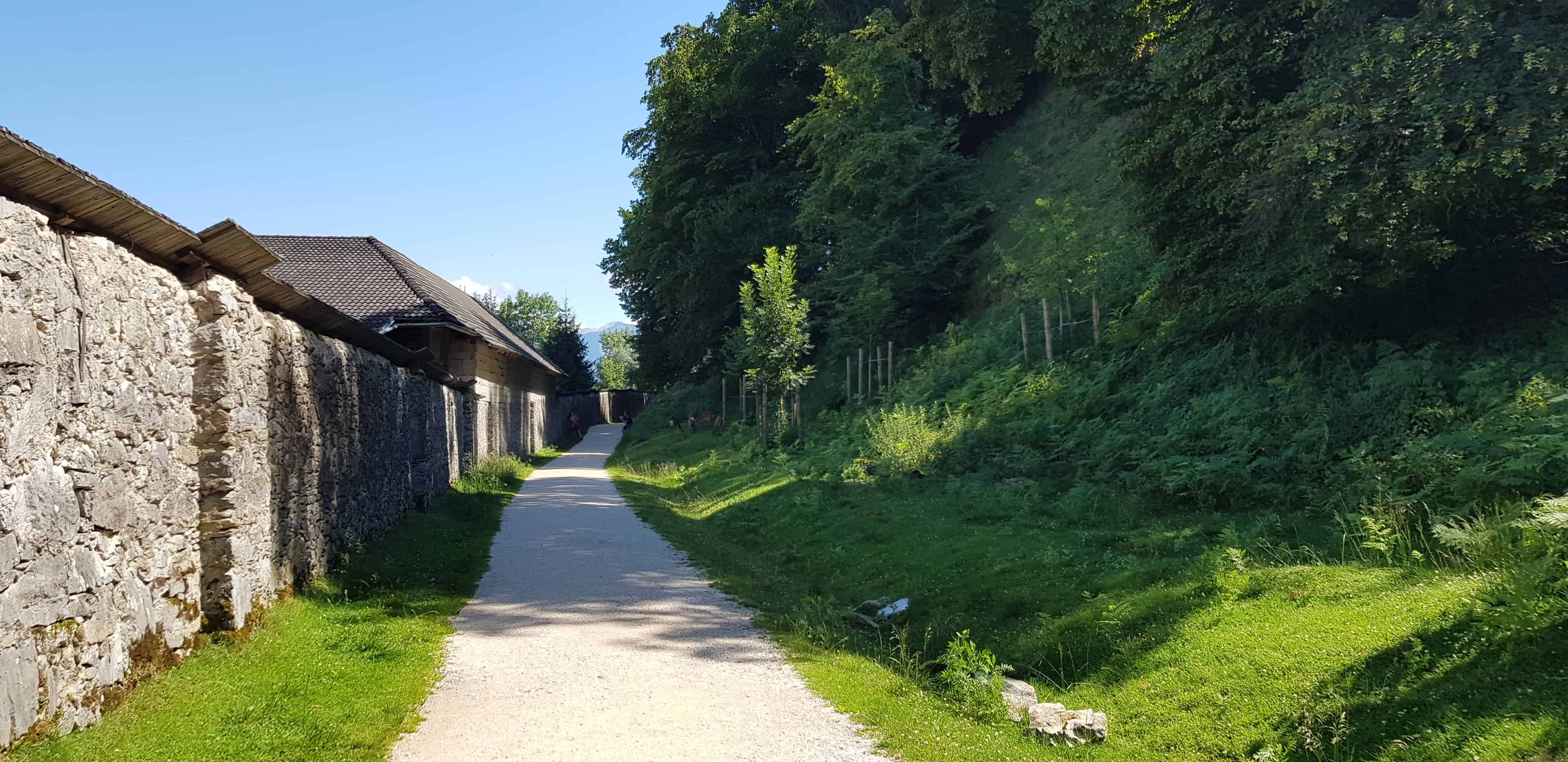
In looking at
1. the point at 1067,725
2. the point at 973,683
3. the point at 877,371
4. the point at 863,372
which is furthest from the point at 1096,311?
the point at 1067,725

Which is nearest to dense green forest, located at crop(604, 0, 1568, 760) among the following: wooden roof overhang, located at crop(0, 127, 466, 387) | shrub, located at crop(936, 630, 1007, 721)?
shrub, located at crop(936, 630, 1007, 721)

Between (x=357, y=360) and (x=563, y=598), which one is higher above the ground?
(x=357, y=360)

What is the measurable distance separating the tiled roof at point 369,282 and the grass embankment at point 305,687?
13550 millimetres

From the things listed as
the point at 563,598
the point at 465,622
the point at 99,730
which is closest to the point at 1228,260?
the point at 563,598

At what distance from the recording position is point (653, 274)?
37.2m

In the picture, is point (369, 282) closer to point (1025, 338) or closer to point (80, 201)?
point (1025, 338)

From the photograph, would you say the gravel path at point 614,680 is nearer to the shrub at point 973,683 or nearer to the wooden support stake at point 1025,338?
the shrub at point 973,683

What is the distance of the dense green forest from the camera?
5.90 metres

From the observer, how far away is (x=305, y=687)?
612 centimetres

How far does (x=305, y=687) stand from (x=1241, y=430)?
10543 mm

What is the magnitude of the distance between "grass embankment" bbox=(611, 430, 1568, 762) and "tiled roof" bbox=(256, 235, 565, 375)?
13509 mm

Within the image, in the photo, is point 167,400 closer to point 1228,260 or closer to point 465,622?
point 465,622

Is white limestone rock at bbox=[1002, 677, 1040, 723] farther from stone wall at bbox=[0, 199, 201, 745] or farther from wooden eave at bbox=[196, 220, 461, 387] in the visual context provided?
wooden eave at bbox=[196, 220, 461, 387]

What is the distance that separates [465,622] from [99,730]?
12.3ft
